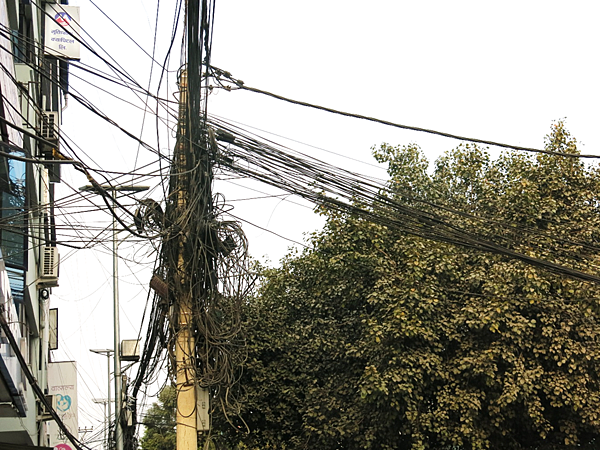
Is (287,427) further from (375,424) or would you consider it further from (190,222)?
(190,222)

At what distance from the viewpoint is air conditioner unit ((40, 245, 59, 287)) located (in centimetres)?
1634

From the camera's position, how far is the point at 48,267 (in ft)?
55.0

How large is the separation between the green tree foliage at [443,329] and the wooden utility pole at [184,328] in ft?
17.9

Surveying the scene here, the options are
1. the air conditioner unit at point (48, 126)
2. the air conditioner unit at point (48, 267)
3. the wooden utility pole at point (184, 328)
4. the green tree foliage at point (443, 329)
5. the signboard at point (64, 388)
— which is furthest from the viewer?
the signboard at point (64, 388)

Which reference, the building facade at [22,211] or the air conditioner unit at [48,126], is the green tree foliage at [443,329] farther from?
the air conditioner unit at [48,126]

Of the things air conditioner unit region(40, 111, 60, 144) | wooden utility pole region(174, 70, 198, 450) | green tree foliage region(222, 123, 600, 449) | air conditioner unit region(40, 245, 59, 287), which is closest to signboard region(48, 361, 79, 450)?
air conditioner unit region(40, 245, 59, 287)

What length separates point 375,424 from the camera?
13359 millimetres

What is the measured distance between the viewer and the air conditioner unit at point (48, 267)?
643 inches

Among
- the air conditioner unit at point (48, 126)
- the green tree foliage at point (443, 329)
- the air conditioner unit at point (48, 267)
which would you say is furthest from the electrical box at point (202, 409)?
the air conditioner unit at point (48, 267)

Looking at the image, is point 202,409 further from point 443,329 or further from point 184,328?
point 443,329

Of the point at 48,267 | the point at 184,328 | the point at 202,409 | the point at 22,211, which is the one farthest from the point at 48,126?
the point at 48,267

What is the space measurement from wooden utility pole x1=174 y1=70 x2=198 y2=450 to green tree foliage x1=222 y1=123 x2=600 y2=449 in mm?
5460

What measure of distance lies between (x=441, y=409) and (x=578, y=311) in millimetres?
2895

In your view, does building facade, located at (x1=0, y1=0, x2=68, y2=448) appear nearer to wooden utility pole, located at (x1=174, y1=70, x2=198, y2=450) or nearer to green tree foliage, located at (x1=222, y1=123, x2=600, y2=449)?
wooden utility pole, located at (x1=174, y1=70, x2=198, y2=450)
